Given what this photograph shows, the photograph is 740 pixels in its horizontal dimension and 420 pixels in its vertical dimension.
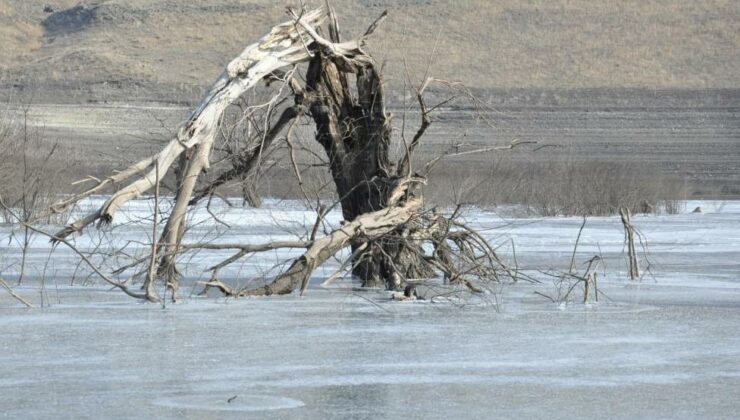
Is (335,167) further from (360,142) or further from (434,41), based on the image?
(434,41)

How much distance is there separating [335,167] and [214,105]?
6.85 ft

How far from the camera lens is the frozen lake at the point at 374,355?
25.6 feet

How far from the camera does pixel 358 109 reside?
14.7 meters

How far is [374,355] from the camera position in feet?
31.2

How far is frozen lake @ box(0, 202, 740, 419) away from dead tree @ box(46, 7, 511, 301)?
1.48 ft

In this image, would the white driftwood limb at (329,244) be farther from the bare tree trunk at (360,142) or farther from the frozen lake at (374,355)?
the bare tree trunk at (360,142)

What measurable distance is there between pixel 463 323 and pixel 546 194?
18.7 meters

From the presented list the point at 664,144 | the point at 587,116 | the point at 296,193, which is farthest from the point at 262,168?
the point at 587,116

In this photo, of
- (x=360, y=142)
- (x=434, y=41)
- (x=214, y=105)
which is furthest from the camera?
(x=434, y=41)

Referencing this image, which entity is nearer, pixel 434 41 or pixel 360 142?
pixel 360 142

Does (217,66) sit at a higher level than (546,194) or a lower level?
higher

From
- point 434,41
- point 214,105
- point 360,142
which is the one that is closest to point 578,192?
point 360,142

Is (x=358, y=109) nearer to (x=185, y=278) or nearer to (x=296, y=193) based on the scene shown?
(x=185, y=278)

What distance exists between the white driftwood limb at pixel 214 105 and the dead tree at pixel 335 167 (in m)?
0.01
